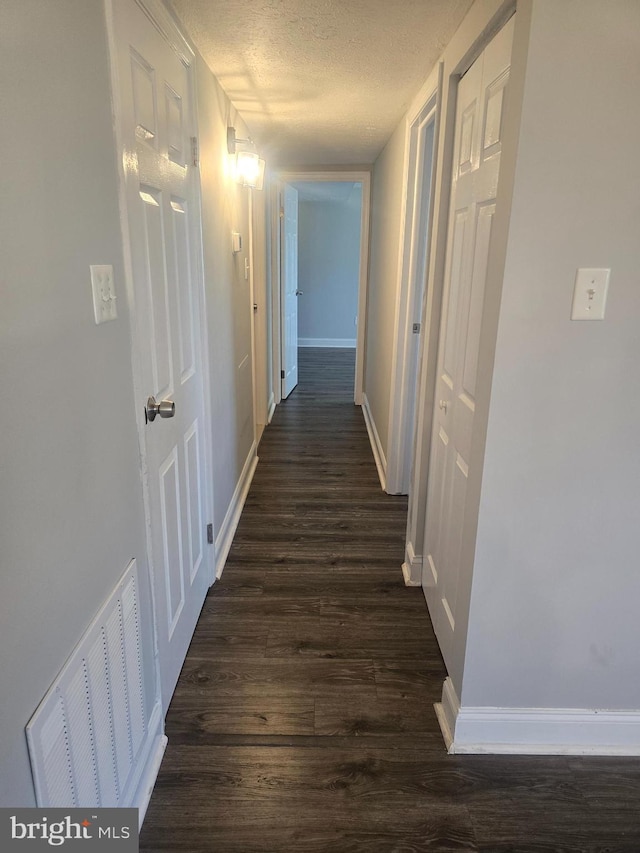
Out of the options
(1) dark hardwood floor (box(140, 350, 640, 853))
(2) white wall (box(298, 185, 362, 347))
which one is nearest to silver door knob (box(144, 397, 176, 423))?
(1) dark hardwood floor (box(140, 350, 640, 853))

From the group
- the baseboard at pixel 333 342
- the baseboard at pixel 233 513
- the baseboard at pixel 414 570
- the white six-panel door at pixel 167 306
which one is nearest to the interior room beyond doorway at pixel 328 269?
the baseboard at pixel 333 342

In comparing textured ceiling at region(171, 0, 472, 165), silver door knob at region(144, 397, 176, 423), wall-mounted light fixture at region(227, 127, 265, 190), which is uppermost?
textured ceiling at region(171, 0, 472, 165)

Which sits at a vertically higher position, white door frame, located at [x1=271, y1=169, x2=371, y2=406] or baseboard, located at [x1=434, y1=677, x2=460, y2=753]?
white door frame, located at [x1=271, y1=169, x2=371, y2=406]

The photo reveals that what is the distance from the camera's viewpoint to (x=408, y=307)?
9.90 feet

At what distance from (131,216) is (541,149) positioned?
37.8 inches

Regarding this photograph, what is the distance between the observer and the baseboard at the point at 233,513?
2.57m

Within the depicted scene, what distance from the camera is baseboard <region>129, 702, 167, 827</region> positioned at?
1.40 metres

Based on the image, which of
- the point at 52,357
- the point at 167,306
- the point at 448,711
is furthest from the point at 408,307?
the point at 52,357

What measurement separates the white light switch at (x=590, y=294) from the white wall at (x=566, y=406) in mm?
20

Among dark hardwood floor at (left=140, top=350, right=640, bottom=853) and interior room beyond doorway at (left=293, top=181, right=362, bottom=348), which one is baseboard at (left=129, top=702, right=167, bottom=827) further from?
interior room beyond doorway at (left=293, top=181, right=362, bottom=348)

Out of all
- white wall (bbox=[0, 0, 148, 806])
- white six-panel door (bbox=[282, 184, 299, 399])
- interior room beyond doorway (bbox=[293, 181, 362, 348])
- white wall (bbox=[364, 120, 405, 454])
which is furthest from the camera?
interior room beyond doorway (bbox=[293, 181, 362, 348])

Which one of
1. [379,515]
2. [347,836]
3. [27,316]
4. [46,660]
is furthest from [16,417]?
[379,515]

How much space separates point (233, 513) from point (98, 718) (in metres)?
1.87

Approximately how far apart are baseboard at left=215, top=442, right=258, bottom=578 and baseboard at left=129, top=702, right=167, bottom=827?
0.91m
